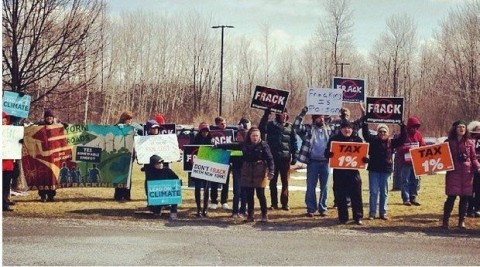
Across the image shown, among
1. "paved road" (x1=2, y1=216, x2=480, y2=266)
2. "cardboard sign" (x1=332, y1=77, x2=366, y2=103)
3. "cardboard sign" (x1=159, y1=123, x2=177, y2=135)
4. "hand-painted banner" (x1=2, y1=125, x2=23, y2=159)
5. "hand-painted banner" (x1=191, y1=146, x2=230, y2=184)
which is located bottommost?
"paved road" (x1=2, y1=216, x2=480, y2=266)

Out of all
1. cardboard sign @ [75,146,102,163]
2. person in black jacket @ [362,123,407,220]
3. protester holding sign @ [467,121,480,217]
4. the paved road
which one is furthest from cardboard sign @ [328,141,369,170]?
cardboard sign @ [75,146,102,163]

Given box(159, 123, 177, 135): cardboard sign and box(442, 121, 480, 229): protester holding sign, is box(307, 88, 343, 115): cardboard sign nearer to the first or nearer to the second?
box(442, 121, 480, 229): protester holding sign

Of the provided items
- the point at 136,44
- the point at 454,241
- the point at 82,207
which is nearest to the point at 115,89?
the point at 136,44

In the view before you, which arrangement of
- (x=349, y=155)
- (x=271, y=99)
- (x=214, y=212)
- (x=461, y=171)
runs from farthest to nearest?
(x=271, y=99) → (x=214, y=212) → (x=349, y=155) → (x=461, y=171)

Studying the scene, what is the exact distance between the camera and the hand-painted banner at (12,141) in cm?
1272

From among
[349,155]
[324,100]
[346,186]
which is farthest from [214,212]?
[324,100]

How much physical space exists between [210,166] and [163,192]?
1053 millimetres

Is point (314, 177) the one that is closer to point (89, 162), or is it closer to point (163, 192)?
point (163, 192)

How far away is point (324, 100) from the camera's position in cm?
1309

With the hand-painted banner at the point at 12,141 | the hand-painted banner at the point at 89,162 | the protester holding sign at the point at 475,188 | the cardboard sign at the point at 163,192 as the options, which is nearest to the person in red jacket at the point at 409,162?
the protester holding sign at the point at 475,188

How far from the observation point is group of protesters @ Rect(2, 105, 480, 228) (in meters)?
11.4

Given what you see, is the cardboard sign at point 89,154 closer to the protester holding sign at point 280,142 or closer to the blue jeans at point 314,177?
the protester holding sign at point 280,142

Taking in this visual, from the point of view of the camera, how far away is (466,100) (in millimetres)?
49750

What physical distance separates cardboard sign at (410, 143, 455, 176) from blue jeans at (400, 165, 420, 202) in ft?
8.12
